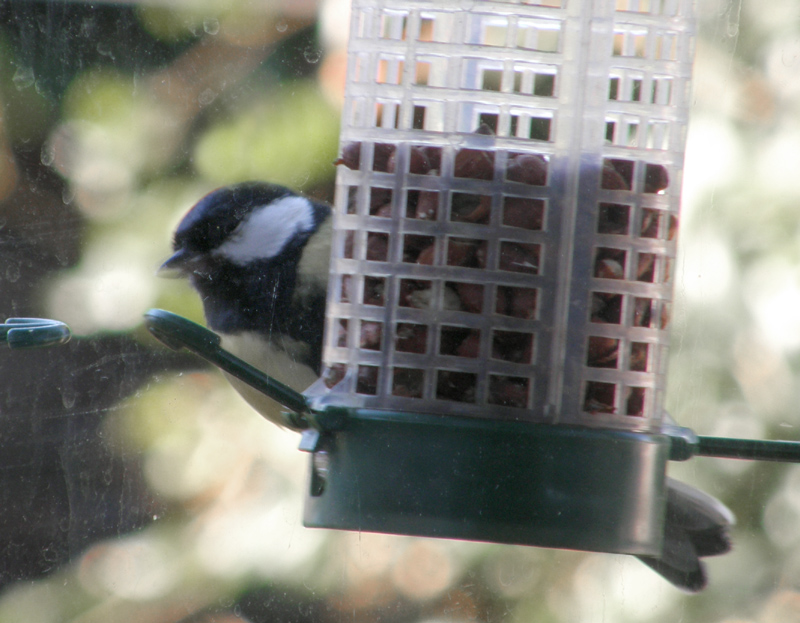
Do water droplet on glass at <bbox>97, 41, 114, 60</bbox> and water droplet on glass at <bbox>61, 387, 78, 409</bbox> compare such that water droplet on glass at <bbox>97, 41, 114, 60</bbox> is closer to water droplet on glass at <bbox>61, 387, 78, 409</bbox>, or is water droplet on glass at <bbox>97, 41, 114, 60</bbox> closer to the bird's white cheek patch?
the bird's white cheek patch

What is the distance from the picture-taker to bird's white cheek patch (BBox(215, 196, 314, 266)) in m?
0.70

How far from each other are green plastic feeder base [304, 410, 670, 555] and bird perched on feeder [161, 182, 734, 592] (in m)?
0.27

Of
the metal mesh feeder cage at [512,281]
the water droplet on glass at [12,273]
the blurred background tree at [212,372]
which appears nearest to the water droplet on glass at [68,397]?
the blurred background tree at [212,372]

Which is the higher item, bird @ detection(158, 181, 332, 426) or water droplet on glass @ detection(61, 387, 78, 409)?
bird @ detection(158, 181, 332, 426)

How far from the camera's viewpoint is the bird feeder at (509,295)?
1.39ft

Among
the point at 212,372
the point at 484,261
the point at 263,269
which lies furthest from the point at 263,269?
the point at 484,261

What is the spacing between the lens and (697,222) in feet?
2.41

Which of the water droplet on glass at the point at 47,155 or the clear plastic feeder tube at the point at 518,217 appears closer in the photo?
the clear plastic feeder tube at the point at 518,217

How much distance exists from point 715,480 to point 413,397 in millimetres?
583

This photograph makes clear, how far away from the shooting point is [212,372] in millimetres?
836

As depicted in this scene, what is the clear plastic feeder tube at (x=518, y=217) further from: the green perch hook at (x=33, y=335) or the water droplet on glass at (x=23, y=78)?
the water droplet on glass at (x=23, y=78)

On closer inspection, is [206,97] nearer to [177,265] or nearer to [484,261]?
[177,265]

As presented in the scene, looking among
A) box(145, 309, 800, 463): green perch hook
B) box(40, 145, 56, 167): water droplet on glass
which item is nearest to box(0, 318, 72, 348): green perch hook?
box(145, 309, 800, 463): green perch hook

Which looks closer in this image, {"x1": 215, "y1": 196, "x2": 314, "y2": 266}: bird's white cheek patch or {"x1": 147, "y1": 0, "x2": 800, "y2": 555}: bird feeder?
{"x1": 147, "y1": 0, "x2": 800, "y2": 555}: bird feeder
